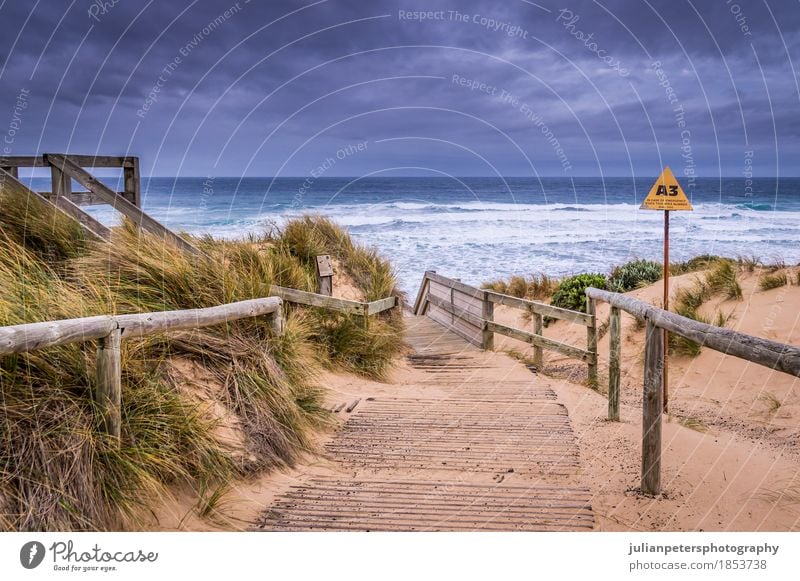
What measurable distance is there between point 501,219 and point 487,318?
2882 cm

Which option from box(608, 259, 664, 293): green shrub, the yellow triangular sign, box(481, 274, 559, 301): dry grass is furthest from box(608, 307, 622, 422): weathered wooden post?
box(481, 274, 559, 301): dry grass

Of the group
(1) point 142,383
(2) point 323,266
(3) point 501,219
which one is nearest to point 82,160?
(2) point 323,266

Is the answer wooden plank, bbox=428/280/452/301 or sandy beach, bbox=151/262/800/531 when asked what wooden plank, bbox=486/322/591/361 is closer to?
sandy beach, bbox=151/262/800/531

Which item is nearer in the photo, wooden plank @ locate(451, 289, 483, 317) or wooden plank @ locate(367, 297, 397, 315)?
wooden plank @ locate(367, 297, 397, 315)

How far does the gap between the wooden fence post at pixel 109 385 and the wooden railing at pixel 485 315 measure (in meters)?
5.88

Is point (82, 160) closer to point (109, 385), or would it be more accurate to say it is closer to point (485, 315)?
point (109, 385)

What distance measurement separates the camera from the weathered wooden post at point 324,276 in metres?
9.15

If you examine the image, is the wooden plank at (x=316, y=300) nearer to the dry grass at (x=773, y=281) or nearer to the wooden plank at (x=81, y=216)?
the wooden plank at (x=81, y=216)

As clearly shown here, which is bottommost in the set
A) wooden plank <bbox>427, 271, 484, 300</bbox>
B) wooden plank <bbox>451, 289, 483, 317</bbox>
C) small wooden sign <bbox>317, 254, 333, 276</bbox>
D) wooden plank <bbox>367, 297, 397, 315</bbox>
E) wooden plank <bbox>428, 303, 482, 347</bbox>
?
wooden plank <bbox>428, 303, 482, 347</bbox>

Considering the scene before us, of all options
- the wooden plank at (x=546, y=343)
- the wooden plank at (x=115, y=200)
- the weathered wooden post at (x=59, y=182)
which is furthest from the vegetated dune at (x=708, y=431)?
the weathered wooden post at (x=59, y=182)

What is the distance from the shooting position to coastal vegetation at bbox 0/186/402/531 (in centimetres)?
340

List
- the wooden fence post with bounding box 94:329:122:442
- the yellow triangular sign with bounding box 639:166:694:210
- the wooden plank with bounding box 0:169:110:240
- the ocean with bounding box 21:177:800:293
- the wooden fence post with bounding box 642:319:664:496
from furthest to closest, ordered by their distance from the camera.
Result: the ocean with bounding box 21:177:800:293
the wooden plank with bounding box 0:169:110:240
the yellow triangular sign with bounding box 639:166:694:210
the wooden fence post with bounding box 642:319:664:496
the wooden fence post with bounding box 94:329:122:442

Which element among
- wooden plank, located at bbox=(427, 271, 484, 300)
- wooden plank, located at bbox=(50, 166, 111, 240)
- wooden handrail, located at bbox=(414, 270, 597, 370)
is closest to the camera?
wooden plank, located at bbox=(50, 166, 111, 240)

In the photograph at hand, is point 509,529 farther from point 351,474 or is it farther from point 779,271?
point 779,271
